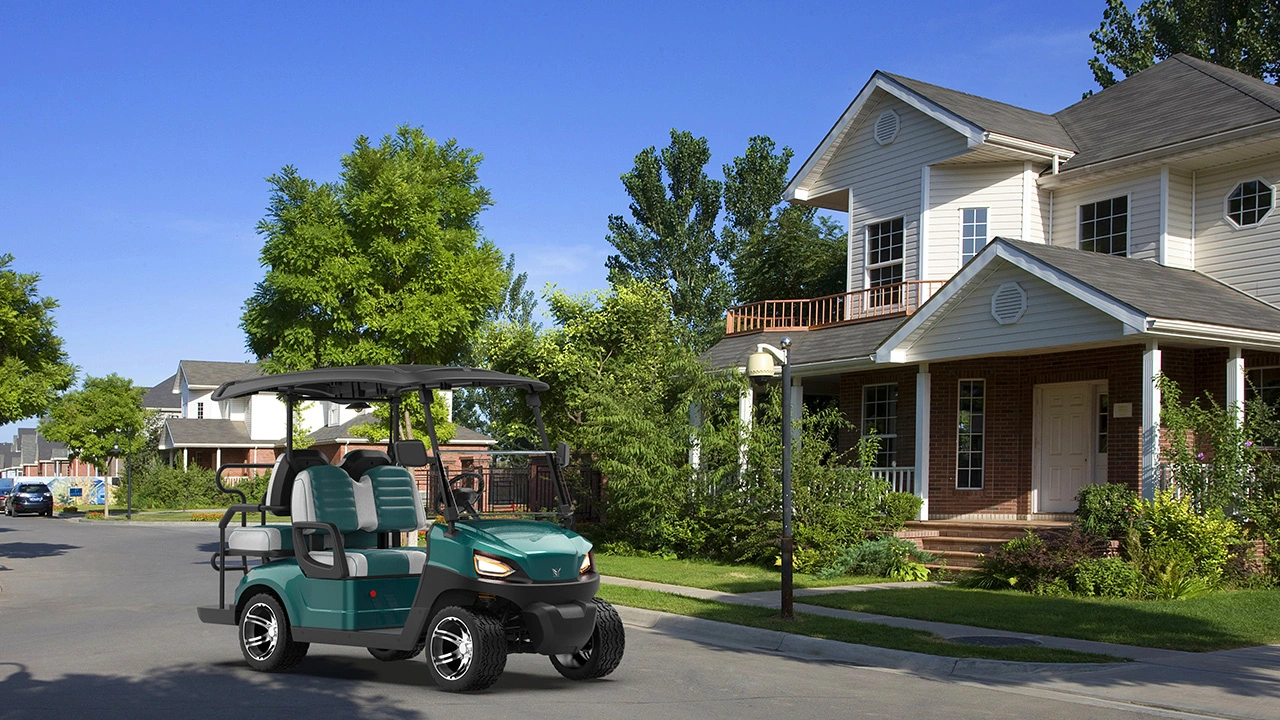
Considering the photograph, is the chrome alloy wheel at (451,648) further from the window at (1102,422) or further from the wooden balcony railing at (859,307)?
the wooden balcony railing at (859,307)

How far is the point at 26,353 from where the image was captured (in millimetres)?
22484

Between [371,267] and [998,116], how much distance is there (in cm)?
1202

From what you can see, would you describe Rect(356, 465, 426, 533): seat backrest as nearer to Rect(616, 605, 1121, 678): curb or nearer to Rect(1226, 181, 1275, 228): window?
Rect(616, 605, 1121, 678): curb

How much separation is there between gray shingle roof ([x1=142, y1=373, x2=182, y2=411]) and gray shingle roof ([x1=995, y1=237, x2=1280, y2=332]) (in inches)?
2516

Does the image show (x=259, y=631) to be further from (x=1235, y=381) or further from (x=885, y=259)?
(x=885, y=259)

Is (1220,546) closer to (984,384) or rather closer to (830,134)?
(984,384)

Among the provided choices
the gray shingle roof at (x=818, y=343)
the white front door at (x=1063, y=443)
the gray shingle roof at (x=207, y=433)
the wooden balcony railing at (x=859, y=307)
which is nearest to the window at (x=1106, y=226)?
the white front door at (x=1063, y=443)

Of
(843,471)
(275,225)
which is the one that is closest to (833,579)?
(843,471)

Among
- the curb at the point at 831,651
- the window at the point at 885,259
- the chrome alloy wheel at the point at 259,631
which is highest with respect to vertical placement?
the window at the point at 885,259

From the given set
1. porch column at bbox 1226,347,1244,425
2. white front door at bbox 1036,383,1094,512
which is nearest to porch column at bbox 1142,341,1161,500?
porch column at bbox 1226,347,1244,425

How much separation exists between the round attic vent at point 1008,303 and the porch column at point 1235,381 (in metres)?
2.87

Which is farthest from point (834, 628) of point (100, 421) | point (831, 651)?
point (100, 421)

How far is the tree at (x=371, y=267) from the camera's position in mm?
21906

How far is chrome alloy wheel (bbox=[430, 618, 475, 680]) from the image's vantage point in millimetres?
8719
